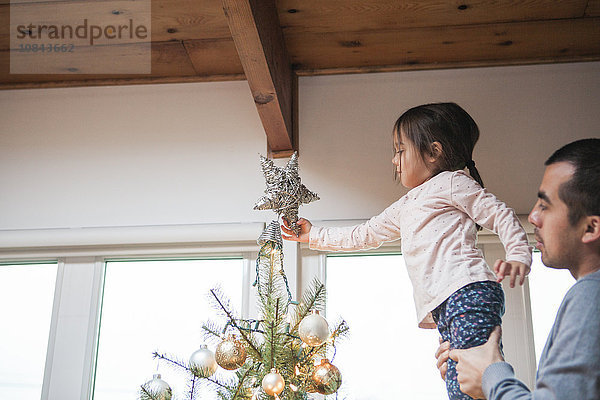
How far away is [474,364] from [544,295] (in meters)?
1.27

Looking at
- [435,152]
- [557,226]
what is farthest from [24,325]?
[557,226]

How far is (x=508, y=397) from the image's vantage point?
0.99m

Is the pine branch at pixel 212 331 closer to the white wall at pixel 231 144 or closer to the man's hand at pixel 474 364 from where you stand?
the man's hand at pixel 474 364

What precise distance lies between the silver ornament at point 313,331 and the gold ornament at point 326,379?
0.07m

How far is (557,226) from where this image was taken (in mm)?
1071

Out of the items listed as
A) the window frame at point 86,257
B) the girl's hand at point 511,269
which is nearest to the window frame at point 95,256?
the window frame at point 86,257

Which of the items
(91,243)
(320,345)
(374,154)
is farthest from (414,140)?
(91,243)

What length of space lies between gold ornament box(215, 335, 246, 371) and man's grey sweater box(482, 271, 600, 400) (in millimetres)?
704

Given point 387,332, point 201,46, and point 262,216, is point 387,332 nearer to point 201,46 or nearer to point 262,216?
point 262,216

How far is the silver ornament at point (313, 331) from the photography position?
150 cm

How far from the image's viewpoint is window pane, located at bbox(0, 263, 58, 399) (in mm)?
2426

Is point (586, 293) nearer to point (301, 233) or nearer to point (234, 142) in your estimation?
point (301, 233)

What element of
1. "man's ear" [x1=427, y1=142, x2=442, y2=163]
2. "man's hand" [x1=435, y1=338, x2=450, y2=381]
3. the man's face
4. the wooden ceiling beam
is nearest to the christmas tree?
"man's hand" [x1=435, y1=338, x2=450, y2=381]

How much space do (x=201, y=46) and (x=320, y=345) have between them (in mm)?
1391
